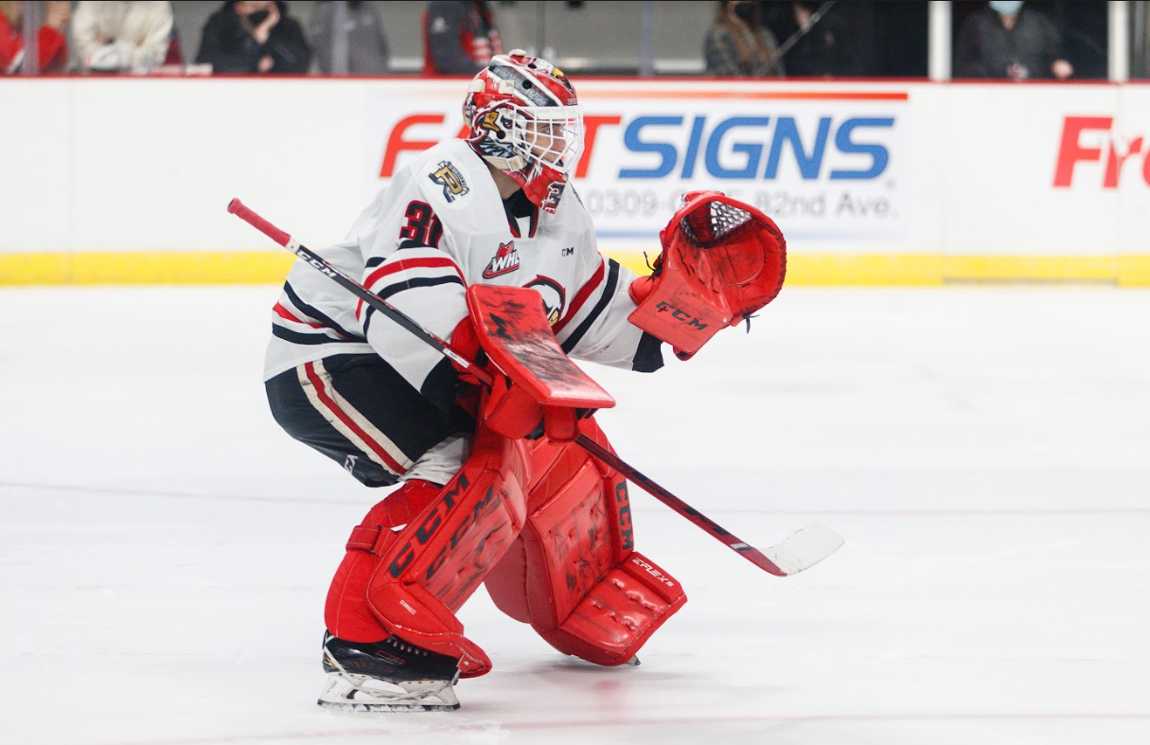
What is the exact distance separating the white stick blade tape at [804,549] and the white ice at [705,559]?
0.11m

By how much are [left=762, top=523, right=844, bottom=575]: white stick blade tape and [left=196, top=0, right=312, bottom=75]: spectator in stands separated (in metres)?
5.90

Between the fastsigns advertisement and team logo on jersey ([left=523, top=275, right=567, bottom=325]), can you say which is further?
the fastsigns advertisement

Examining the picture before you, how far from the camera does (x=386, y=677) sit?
6.79 ft

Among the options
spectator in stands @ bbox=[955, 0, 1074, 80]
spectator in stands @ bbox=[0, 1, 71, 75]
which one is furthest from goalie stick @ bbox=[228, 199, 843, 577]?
spectator in stands @ bbox=[955, 0, 1074, 80]

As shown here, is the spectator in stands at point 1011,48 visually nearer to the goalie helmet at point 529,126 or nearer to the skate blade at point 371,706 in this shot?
the goalie helmet at point 529,126

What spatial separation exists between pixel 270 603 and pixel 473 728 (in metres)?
0.72

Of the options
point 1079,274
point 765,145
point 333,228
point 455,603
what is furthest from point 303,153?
point 455,603

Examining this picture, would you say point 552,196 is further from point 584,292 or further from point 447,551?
point 447,551

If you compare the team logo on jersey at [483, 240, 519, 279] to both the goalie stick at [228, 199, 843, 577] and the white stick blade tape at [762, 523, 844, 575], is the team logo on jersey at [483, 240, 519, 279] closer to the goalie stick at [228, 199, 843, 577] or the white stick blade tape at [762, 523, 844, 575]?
the goalie stick at [228, 199, 843, 577]

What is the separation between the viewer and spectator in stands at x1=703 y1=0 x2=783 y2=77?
316 inches

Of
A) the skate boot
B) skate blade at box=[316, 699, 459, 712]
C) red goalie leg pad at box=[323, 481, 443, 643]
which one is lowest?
skate blade at box=[316, 699, 459, 712]

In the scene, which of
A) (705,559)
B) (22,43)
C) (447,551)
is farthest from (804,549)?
(22,43)

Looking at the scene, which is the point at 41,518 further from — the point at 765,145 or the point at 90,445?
the point at 765,145

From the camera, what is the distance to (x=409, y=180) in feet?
6.98
